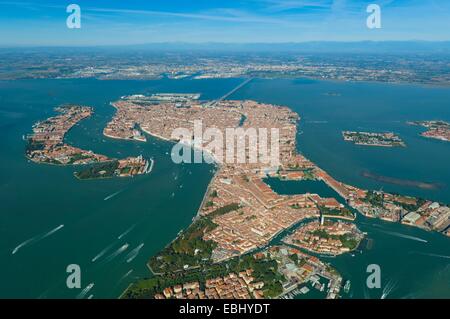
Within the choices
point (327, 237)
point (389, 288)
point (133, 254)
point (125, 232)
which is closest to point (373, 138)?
point (327, 237)

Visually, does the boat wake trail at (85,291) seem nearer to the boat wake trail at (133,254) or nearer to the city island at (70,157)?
the boat wake trail at (133,254)

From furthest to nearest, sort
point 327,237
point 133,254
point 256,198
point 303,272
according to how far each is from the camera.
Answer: point 256,198, point 327,237, point 133,254, point 303,272

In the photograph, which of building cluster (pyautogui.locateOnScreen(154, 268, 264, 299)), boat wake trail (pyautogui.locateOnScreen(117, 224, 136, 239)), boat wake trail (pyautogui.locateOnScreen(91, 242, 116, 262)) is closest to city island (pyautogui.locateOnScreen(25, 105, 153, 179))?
boat wake trail (pyautogui.locateOnScreen(117, 224, 136, 239))

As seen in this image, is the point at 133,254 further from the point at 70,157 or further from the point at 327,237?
the point at 70,157

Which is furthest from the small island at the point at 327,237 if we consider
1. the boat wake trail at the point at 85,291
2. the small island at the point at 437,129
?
the small island at the point at 437,129

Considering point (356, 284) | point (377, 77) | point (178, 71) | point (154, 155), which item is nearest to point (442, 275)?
point (356, 284)

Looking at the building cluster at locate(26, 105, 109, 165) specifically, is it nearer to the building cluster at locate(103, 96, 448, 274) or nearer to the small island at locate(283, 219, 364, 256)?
the building cluster at locate(103, 96, 448, 274)

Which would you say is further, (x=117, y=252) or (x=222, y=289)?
(x=117, y=252)
